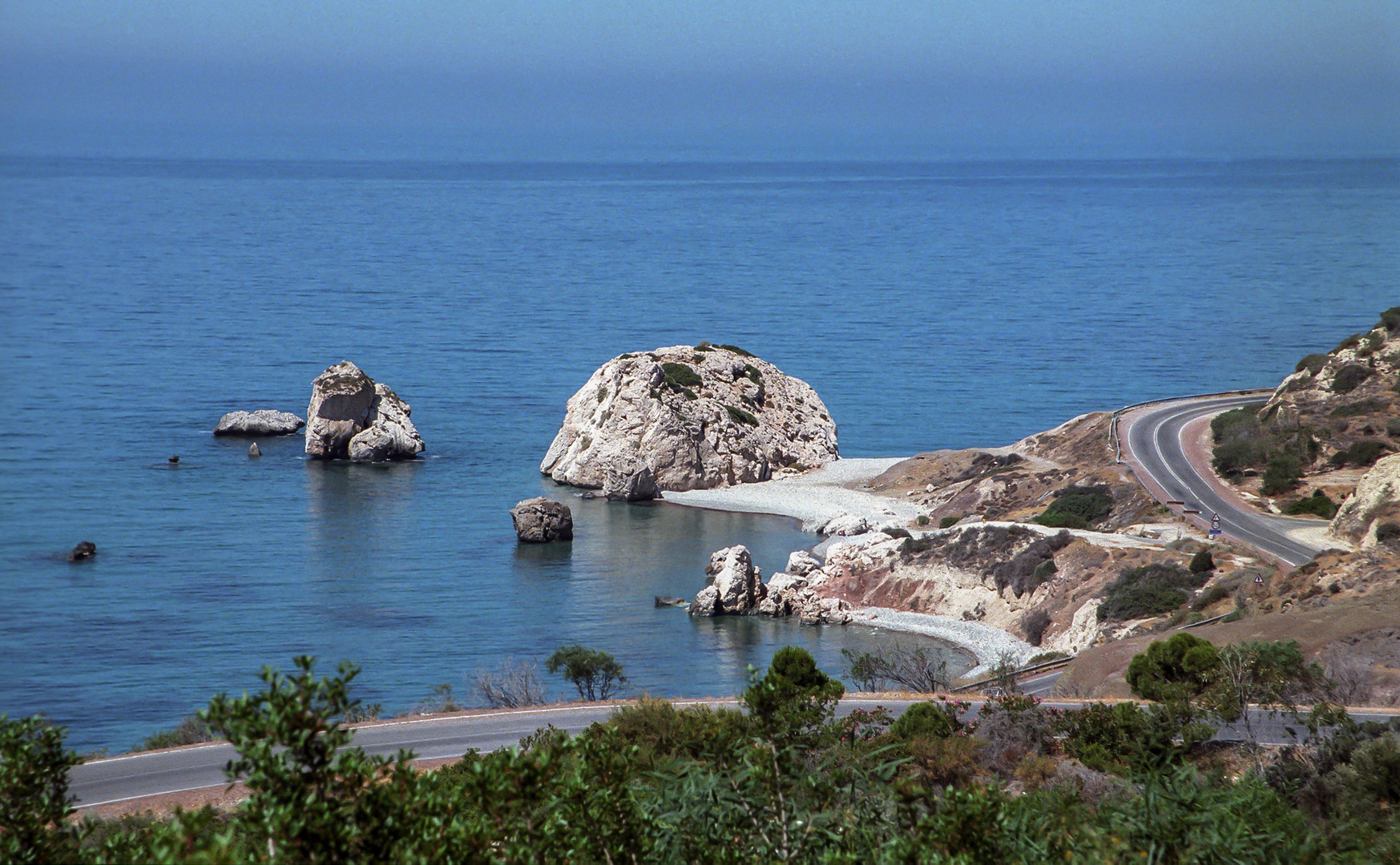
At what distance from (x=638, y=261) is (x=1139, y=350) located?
299ft

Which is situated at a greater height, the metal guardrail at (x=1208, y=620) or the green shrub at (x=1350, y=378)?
the green shrub at (x=1350, y=378)

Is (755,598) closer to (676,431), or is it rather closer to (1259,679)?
(676,431)

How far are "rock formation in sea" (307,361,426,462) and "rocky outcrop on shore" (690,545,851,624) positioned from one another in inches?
1367

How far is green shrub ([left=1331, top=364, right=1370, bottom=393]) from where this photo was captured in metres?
60.8

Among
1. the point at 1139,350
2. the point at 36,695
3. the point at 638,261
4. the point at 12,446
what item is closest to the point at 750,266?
the point at 638,261

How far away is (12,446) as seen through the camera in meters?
63.0

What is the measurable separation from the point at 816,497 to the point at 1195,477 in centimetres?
2318

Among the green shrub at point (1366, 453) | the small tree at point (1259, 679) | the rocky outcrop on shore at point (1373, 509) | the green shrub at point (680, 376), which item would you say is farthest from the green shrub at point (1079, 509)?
the green shrub at point (680, 376)

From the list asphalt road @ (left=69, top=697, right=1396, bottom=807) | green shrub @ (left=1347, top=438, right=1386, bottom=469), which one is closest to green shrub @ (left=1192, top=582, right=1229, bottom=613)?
asphalt road @ (left=69, top=697, right=1396, bottom=807)

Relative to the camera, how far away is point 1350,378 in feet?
201

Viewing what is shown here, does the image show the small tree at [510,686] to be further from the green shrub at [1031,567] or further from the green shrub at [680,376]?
the green shrub at [680,376]

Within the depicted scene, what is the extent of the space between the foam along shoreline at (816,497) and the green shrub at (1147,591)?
21.6m

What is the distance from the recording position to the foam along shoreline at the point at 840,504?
48.1 meters

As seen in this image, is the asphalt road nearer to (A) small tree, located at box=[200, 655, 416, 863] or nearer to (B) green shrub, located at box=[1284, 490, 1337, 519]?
(A) small tree, located at box=[200, 655, 416, 863]
